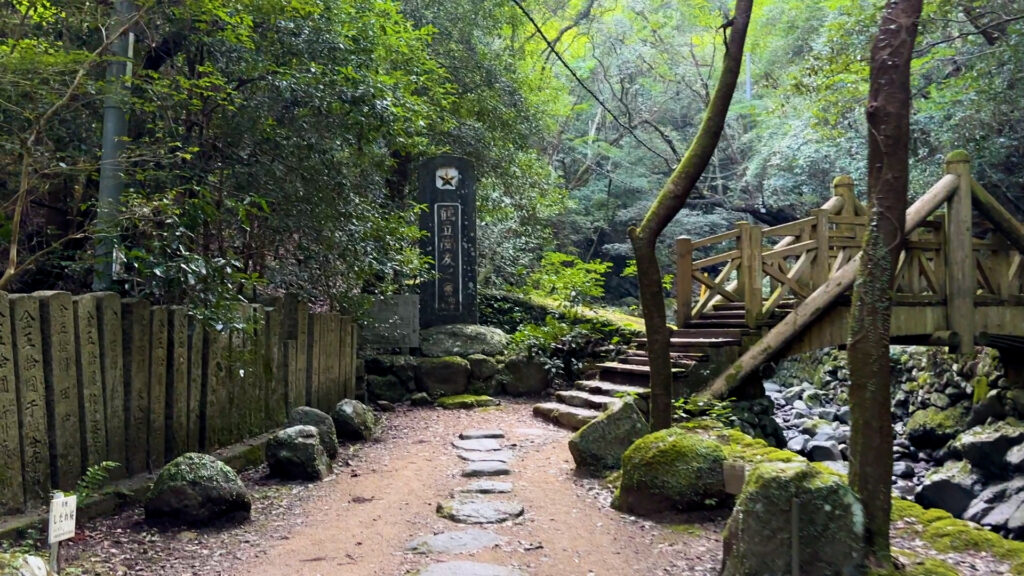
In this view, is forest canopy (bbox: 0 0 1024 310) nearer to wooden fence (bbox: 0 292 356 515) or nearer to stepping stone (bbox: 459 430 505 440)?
wooden fence (bbox: 0 292 356 515)

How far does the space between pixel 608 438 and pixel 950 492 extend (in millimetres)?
5323

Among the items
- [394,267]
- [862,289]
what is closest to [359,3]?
[394,267]

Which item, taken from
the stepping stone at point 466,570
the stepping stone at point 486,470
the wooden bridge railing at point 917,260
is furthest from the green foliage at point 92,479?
the wooden bridge railing at point 917,260

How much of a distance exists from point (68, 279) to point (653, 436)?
204 inches

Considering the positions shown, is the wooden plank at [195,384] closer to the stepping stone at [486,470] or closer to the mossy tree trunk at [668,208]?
the stepping stone at [486,470]

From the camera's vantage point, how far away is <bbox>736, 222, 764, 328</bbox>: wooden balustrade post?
9172 mm

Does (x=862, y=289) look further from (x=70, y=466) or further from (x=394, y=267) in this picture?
(x=394, y=267)

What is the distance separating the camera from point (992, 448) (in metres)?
9.99

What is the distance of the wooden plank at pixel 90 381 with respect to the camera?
506 cm

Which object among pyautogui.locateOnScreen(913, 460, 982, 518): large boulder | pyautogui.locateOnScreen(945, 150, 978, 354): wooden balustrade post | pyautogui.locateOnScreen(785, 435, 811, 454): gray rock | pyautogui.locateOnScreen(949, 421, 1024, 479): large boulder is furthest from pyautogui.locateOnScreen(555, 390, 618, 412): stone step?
pyautogui.locateOnScreen(949, 421, 1024, 479): large boulder

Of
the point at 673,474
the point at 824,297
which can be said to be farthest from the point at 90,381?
the point at 824,297

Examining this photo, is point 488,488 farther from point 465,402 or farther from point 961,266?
point 961,266

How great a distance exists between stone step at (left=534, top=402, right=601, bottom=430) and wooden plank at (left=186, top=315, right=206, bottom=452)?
4291 mm

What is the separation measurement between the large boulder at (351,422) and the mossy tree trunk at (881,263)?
5679 millimetres
